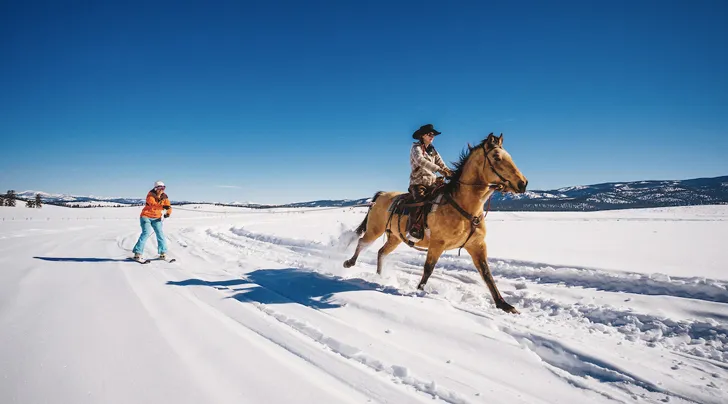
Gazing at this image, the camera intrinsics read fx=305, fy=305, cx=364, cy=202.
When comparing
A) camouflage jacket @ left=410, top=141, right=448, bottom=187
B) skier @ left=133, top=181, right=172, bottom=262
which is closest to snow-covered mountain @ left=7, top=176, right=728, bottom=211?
skier @ left=133, top=181, right=172, bottom=262

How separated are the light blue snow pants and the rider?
6.36 metres

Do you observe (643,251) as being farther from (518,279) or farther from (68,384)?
(68,384)

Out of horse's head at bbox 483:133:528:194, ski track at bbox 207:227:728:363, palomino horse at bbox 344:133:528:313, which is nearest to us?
ski track at bbox 207:227:728:363

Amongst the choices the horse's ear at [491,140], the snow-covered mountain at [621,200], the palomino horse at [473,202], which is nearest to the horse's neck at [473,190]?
the palomino horse at [473,202]

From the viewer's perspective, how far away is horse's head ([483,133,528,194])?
3.97 meters

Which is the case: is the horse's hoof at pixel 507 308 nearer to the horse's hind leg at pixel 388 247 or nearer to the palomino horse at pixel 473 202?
the palomino horse at pixel 473 202

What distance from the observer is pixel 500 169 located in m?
4.13

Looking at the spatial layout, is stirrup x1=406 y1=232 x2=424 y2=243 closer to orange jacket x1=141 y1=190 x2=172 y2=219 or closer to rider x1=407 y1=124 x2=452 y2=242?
rider x1=407 y1=124 x2=452 y2=242

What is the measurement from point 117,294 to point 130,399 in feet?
10.2

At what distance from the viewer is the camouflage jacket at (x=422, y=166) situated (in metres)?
5.25

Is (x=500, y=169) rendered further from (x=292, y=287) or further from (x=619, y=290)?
(x=292, y=287)

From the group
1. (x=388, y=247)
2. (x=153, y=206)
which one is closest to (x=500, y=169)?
(x=388, y=247)

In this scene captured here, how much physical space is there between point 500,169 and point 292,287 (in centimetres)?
370

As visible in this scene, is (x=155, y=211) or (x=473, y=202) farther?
(x=155, y=211)
